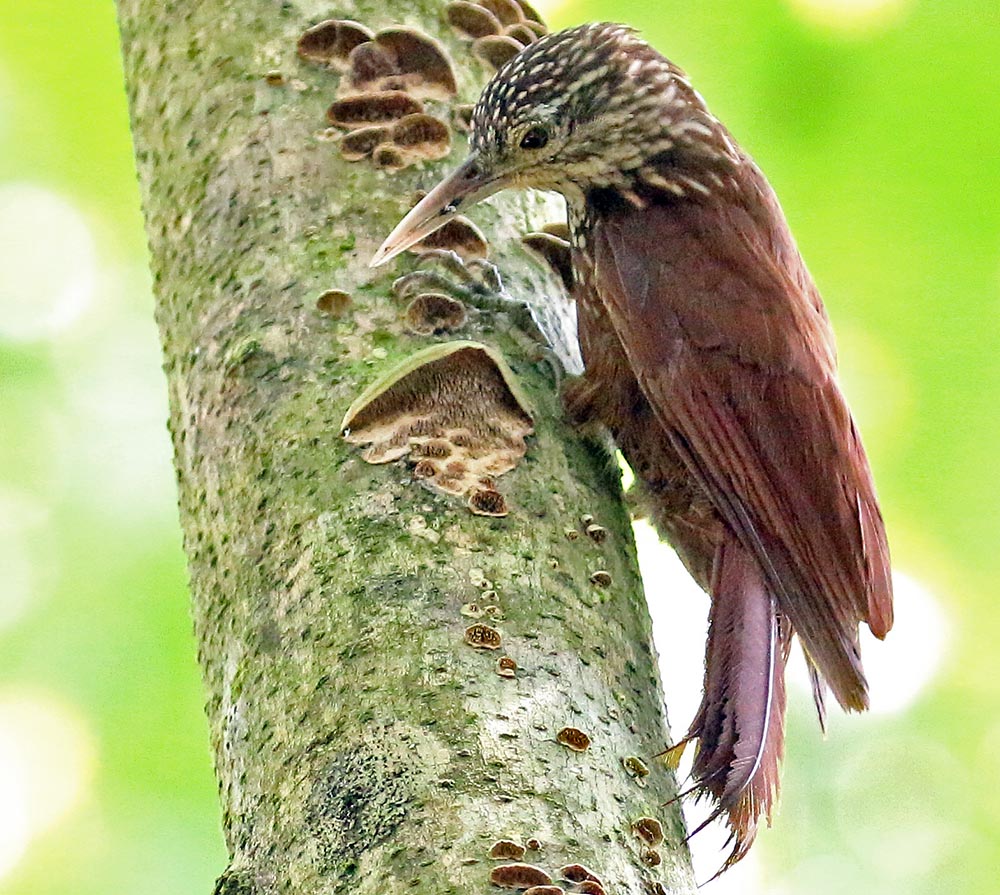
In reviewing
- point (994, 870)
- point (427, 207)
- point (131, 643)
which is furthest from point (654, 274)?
point (994, 870)

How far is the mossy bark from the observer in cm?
153

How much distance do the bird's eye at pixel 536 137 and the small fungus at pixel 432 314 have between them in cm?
72

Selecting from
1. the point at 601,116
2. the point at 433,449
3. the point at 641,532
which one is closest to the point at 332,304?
the point at 433,449

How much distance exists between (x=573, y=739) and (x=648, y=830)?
0.42 ft

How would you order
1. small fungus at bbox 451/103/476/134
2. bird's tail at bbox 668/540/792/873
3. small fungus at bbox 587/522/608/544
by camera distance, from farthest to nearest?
small fungus at bbox 451/103/476/134
small fungus at bbox 587/522/608/544
bird's tail at bbox 668/540/792/873

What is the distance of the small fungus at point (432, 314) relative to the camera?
6.94 feet

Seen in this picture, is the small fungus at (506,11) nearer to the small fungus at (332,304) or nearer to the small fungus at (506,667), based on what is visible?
the small fungus at (332,304)

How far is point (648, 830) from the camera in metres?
1.58

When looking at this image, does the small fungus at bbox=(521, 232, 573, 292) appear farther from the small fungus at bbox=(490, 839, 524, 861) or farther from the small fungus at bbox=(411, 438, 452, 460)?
the small fungus at bbox=(490, 839, 524, 861)

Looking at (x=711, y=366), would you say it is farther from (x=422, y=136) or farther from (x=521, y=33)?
(x=521, y=33)

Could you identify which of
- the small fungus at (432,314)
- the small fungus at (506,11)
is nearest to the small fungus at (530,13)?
the small fungus at (506,11)

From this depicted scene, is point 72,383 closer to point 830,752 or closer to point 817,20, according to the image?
point 817,20

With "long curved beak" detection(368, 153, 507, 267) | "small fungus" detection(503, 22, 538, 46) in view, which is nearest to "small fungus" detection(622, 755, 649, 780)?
"long curved beak" detection(368, 153, 507, 267)

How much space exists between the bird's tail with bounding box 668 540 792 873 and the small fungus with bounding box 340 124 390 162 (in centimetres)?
89
